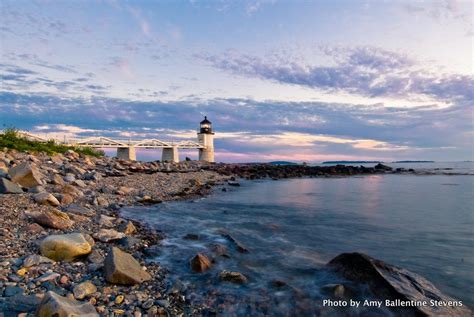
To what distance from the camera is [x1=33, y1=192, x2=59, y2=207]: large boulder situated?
7990mm

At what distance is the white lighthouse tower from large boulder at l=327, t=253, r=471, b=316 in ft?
168

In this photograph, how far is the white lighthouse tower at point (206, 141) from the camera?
56.0m

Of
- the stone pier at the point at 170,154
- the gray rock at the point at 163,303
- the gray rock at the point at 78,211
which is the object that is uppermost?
the stone pier at the point at 170,154

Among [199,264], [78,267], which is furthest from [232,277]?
[78,267]

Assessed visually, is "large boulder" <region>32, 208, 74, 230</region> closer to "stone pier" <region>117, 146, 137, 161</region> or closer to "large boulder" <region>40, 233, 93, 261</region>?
"large boulder" <region>40, 233, 93, 261</region>

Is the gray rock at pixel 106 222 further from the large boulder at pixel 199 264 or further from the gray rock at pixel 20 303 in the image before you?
the gray rock at pixel 20 303

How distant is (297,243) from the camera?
8.00m

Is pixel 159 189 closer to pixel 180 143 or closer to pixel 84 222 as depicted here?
pixel 84 222

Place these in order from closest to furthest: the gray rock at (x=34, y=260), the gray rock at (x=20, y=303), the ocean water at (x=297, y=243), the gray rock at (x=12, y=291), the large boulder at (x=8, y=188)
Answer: the gray rock at (x=20, y=303)
the gray rock at (x=12, y=291)
the gray rock at (x=34, y=260)
the ocean water at (x=297, y=243)
the large boulder at (x=8, y=188)

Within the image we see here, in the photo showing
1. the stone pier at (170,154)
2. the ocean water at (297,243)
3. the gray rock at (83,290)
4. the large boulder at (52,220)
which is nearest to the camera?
the gray rock at (83,290)

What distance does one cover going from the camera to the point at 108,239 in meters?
6.35

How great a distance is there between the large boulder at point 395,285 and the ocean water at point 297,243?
37 cm

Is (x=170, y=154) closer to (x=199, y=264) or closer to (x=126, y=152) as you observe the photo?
(x=126, y=152)

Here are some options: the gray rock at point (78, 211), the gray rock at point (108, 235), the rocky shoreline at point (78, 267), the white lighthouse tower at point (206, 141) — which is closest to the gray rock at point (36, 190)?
the rocky shoreline at point (78, 267)
